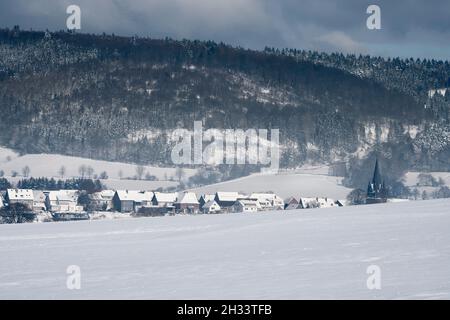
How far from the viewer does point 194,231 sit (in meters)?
44.4

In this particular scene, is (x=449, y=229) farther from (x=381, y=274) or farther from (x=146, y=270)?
(x=146, y=270)

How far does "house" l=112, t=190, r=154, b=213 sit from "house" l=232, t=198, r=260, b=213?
534 inches

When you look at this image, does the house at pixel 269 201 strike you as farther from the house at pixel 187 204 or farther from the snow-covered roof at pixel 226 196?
the house at pixel 187 204

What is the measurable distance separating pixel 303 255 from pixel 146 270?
18.6ft

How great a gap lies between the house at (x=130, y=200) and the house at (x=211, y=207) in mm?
8686

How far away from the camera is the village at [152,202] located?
13400cm

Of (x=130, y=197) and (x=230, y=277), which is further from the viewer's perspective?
(x=130, y=197)

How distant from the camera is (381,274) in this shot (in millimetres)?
26922

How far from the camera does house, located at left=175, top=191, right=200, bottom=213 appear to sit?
460 feet

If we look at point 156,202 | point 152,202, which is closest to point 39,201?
point 152,202

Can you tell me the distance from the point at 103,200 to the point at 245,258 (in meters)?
119
